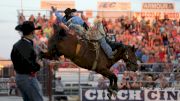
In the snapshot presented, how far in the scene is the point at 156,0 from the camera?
22281 millimetres

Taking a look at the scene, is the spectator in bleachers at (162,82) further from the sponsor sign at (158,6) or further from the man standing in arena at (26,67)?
the man standing in arena at (26,67)

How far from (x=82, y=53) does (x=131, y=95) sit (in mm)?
4221

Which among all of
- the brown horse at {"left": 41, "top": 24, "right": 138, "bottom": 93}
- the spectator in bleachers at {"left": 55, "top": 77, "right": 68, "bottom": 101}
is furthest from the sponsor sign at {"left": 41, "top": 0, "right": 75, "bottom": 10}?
the brown horse at {"left": 41, "top": 24, "right": 138, "bottom": 93}

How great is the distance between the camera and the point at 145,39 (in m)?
19.9

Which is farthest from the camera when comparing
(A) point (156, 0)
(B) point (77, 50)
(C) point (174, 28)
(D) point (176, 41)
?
(A) point (156, 0)

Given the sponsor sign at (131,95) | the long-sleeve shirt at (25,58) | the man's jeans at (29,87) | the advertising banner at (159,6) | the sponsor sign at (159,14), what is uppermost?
the advertising banner at (159,6)

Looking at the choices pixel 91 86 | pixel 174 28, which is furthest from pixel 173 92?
pixel 174 28

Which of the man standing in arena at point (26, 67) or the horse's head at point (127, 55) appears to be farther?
the horse's head at point (127, 55)

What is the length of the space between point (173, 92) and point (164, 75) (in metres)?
0.85

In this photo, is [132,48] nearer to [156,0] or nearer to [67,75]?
[67,75]

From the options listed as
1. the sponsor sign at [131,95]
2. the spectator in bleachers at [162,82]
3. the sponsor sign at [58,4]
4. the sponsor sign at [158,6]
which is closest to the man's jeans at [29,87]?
the sponsor sign at [131,95]

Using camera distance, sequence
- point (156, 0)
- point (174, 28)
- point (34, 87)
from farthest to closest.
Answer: point (156, 0), point (174, 28), point (34, 87)

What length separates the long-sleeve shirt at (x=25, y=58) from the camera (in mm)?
8250

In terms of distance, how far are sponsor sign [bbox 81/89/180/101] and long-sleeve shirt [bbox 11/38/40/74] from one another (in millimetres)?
7780
